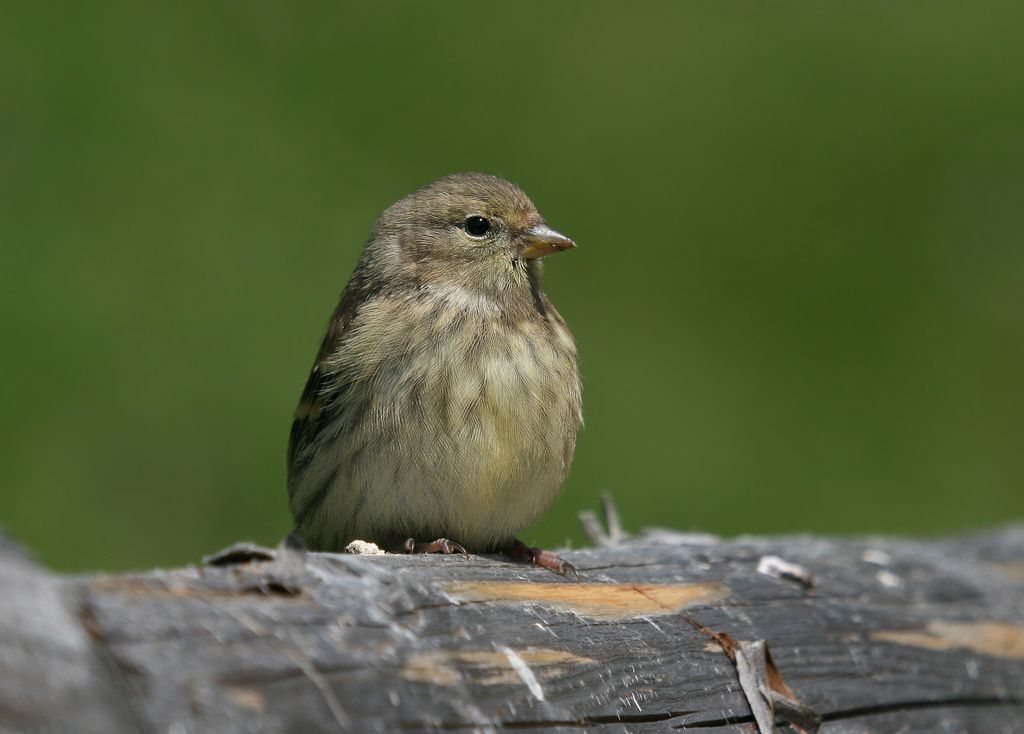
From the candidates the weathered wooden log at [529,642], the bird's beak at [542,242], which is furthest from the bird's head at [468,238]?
the weathered wooden log at [529,642]

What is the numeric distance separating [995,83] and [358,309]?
22.6ft

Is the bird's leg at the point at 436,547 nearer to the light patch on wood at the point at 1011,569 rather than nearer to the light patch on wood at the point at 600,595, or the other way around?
the light patch on wood at the point at 600,595

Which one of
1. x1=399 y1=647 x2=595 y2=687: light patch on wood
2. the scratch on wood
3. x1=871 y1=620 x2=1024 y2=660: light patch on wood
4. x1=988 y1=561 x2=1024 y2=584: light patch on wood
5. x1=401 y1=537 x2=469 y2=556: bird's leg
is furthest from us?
x1=988 y1=561 x2=1024 y2=584: light patch on wood

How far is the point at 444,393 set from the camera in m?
3.88

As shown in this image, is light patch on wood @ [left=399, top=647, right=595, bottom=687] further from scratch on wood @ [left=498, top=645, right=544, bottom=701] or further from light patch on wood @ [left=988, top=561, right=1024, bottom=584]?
light patch on wood @ [left=988, top=561, right=1024, bottom=584]

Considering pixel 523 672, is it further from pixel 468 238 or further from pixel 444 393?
pixel 468 238

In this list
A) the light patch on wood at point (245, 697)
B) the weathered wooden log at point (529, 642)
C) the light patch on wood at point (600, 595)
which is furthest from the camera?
the light patch on wood at point (600, 595)

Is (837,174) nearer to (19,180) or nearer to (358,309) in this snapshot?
(19,180)

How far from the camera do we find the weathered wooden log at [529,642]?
7.32 ft

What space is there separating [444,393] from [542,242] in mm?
790

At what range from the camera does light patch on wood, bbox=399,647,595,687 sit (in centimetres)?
268

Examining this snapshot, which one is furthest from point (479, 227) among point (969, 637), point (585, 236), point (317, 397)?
point (585, 236)

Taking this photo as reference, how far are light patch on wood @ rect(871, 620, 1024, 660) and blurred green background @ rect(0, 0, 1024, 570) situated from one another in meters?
2.52

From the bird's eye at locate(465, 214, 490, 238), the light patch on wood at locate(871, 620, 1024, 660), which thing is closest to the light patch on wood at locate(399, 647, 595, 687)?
the light patch on wood at locate(871, 620, 1024, 660)
